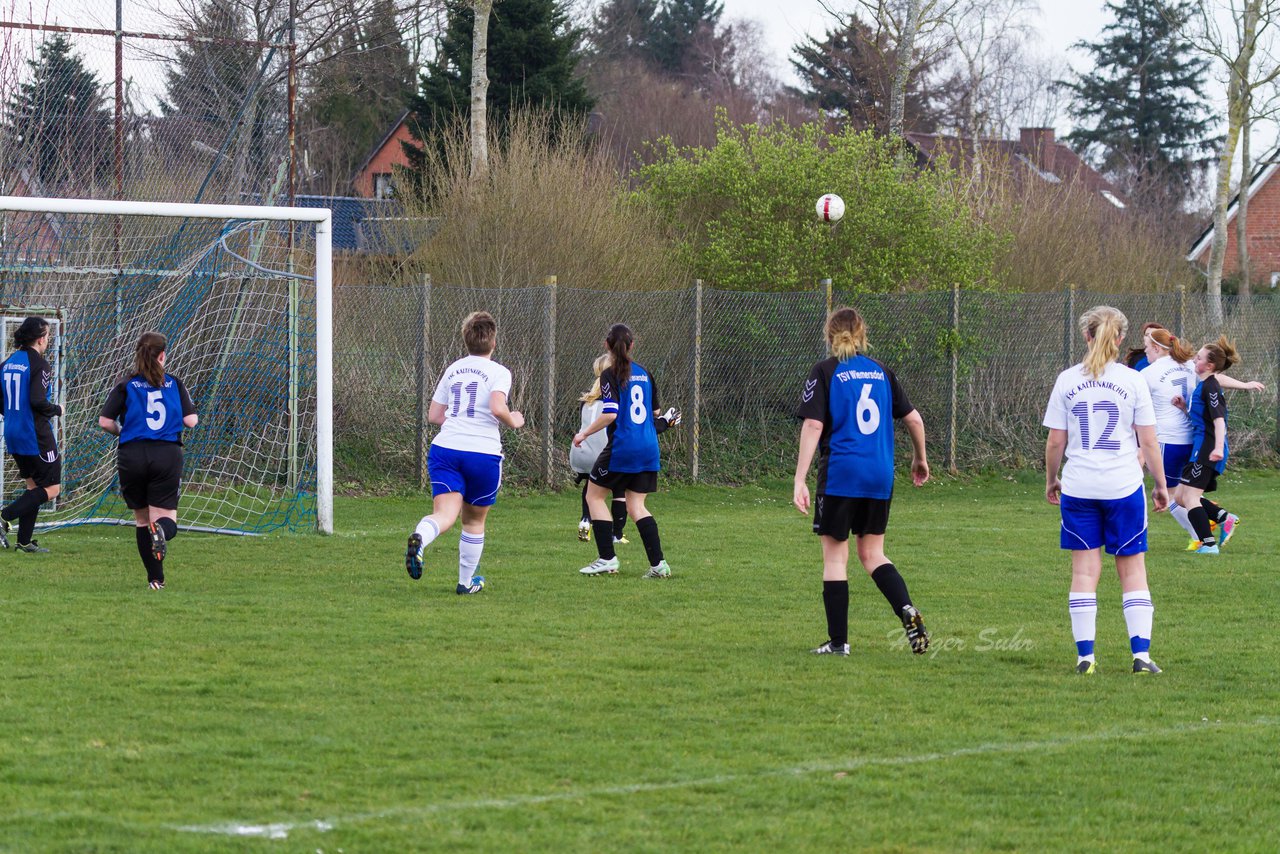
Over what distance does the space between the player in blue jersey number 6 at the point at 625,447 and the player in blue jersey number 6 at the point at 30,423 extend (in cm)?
398

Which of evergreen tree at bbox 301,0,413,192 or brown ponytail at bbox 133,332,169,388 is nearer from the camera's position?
brown ponytail at bbox 133,332,169,388

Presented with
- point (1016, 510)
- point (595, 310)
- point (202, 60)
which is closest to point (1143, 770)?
point (1016, 510)

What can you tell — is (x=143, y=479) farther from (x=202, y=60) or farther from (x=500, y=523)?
(x=202, y=60)

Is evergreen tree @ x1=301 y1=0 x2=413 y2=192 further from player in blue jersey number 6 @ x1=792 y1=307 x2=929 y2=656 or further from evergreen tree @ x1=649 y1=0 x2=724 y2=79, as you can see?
player in blue jersey number 6 @ x1=792 y1=307 x2=929 y2=656

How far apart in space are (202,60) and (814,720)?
13.5 metres

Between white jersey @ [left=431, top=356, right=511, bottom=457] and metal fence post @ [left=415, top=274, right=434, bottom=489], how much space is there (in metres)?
6.94

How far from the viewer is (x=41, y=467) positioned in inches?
443

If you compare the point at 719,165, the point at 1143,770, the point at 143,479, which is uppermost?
the point at 719,165

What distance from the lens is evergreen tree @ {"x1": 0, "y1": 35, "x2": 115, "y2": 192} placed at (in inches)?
652

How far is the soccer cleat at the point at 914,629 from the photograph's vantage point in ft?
24.5

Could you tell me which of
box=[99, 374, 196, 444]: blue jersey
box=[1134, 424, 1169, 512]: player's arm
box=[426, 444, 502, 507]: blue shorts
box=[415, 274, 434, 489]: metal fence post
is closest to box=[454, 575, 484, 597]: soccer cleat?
box=[426, 444, 502, 507]: blue shorts

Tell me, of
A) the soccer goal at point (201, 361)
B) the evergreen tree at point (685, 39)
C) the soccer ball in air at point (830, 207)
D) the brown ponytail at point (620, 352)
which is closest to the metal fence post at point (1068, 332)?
the soccer ball in air at point (830, 207)

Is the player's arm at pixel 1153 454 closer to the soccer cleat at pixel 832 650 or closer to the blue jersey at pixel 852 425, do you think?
the blue jersey at pixel 852 425

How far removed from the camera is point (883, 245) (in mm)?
19859
